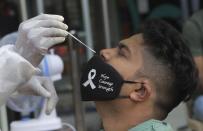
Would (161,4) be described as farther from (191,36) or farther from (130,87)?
(130,87)

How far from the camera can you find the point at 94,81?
74.8 inches

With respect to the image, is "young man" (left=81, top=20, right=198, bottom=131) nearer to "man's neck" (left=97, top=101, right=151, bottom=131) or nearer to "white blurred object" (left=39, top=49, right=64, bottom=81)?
"man's neck" (left=97, top=101, right=151, bottom=131)

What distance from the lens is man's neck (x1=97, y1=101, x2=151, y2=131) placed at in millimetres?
1866

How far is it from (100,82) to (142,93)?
0.16m

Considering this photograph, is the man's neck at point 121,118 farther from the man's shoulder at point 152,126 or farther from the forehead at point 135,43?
the forehead at point 135,43

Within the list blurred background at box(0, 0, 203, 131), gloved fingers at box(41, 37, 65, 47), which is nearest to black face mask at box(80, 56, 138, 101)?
gloved fingers at box(41, 37, 65, 47)

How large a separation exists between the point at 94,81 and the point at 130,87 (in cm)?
14

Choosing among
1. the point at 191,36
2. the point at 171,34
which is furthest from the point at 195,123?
the point at 171,34

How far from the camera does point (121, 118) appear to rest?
1.88 m

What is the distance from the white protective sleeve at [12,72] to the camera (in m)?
1.67

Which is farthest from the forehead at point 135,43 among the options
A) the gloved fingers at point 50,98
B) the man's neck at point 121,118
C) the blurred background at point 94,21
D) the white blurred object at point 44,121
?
the blurred background at point 94,21

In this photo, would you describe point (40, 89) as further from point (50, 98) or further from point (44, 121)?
point (44, 121)

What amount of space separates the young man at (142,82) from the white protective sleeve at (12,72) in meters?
0.30

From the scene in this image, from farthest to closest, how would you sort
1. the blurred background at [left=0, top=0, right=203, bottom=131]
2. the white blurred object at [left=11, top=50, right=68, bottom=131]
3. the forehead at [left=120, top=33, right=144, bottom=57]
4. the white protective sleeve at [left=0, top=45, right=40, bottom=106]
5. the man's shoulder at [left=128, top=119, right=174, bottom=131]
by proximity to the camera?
1. the blurred background at [left=0, top=0, right=203, bottom=131]
2. the white blurred object at [left=11, top=50, right=68, bottom=131]
3. the forehead at [left=120, top=33, right=144, bottom=57]
4. the man's shoulder at [left=128, top=119, right=174, bottom=131]
5. the white protective sleeve at [left=0, top=45, right=40, bottom=106]
